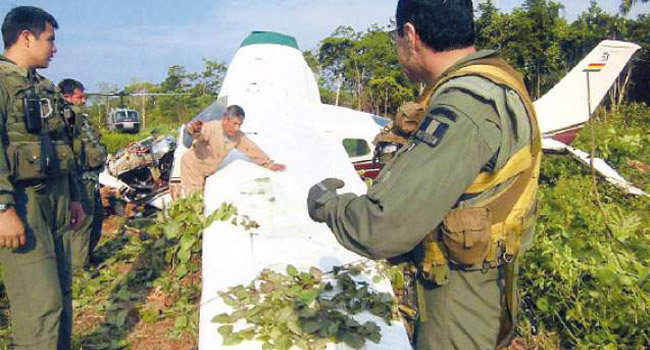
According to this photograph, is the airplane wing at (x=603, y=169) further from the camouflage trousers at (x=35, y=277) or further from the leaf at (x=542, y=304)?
the camouflage trousers at (x=35, y=277)

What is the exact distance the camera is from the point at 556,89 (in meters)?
12.4

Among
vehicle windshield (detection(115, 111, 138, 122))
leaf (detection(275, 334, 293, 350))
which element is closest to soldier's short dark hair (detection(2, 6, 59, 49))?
leaf (detection(275, 334, 293, 350))

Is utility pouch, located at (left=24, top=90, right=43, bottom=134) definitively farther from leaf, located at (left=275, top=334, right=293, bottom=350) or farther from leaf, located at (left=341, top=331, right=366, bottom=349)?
leaf, located at (left=341, top=331, right=366, bottom=349)

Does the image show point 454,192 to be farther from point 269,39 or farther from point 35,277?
point 269,39

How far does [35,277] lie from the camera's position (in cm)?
299

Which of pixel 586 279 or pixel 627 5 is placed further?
pixel 627 5

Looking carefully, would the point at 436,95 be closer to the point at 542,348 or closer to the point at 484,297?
the point at 484,297

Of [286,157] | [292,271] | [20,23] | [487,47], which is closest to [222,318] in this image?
[292,271]

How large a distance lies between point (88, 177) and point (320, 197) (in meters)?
4.74

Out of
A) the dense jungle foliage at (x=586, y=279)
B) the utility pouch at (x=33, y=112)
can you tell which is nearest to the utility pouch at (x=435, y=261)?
the dense jungle foliage at (x=586, y=279)

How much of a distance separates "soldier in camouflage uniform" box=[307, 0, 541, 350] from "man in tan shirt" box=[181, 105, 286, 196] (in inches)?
142

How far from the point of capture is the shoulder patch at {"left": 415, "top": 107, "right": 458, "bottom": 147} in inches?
66.8

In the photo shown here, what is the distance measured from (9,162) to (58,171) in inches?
14.2

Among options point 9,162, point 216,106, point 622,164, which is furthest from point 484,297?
point 622,164
